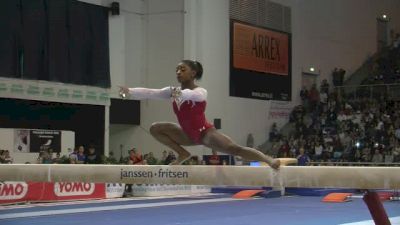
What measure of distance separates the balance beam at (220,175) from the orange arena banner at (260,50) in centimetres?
1809

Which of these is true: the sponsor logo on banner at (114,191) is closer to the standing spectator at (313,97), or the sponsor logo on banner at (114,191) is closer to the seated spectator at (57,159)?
the seated spectator at (57,159)

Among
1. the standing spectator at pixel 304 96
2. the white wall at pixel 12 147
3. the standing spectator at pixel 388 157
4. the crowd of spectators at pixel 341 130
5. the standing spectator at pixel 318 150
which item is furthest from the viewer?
the standing spectator at pixel 304 96

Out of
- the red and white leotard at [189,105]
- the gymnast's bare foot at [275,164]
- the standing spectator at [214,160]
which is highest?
the red and white leotard at [189,105]

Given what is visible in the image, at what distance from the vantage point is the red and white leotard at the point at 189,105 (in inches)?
244

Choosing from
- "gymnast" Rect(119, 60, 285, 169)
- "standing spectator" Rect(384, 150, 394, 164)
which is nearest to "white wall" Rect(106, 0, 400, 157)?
"standing spectator" Rect(384, 150, 394, 164)

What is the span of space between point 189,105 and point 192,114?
0.10 meters

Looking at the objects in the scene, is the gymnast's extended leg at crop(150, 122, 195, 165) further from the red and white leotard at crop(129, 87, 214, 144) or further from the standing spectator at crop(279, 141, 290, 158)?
the standing spectator at crop(279, 141, 290, 158)

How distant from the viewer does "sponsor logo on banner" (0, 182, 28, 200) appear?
14812 millimetres

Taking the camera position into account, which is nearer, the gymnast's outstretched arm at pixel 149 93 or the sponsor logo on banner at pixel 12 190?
the gymnast's outstretched arm at pixel 149 93

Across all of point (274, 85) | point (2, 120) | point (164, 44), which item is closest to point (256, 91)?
point (274, 85)

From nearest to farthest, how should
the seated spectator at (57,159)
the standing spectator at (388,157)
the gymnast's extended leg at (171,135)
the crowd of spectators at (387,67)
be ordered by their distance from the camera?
the gymnast's extended leg at (171,135) < the seated spectator at (57,159) < the standing spectator at (388,157) < the crowd of spectators at (387,67)

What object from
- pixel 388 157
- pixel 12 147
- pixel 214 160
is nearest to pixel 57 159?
pixel 12 147

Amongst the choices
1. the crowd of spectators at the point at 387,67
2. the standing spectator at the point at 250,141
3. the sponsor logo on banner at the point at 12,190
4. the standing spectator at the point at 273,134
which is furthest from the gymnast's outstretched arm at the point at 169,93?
the crowd of spectators at the point at 387,67

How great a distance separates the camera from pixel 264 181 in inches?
244
